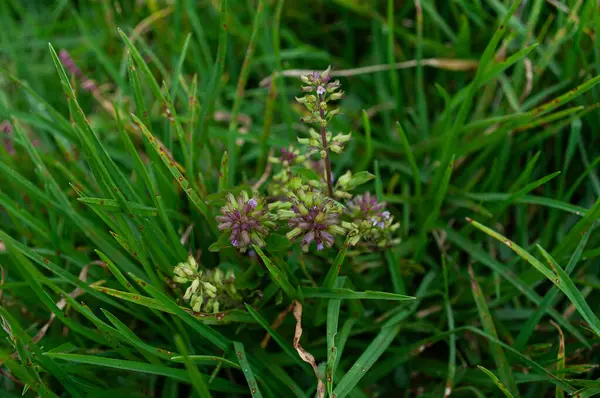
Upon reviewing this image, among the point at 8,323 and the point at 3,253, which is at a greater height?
the point at 8,323

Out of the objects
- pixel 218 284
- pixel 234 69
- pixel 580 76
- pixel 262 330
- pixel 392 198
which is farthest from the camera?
pixel 234 69

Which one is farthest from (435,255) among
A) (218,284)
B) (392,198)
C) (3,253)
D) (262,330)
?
(3,253)

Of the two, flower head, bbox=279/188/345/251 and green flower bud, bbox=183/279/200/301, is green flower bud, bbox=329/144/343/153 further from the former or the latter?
green flower bud, bbox=183/279/200/301

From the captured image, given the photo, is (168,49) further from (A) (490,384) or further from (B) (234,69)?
(A) (490,384)

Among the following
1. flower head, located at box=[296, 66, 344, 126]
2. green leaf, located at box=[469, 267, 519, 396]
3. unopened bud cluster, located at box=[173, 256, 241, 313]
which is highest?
flower head, located at box=[296, 66, 344, 126]

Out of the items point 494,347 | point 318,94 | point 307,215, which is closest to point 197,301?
point 307,215

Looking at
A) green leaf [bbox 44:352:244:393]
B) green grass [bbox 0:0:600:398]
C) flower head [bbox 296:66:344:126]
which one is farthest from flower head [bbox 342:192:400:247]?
green leaf [bbox 44:352:244:393]

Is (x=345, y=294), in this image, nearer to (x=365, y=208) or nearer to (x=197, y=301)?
(x=365, y=208)
